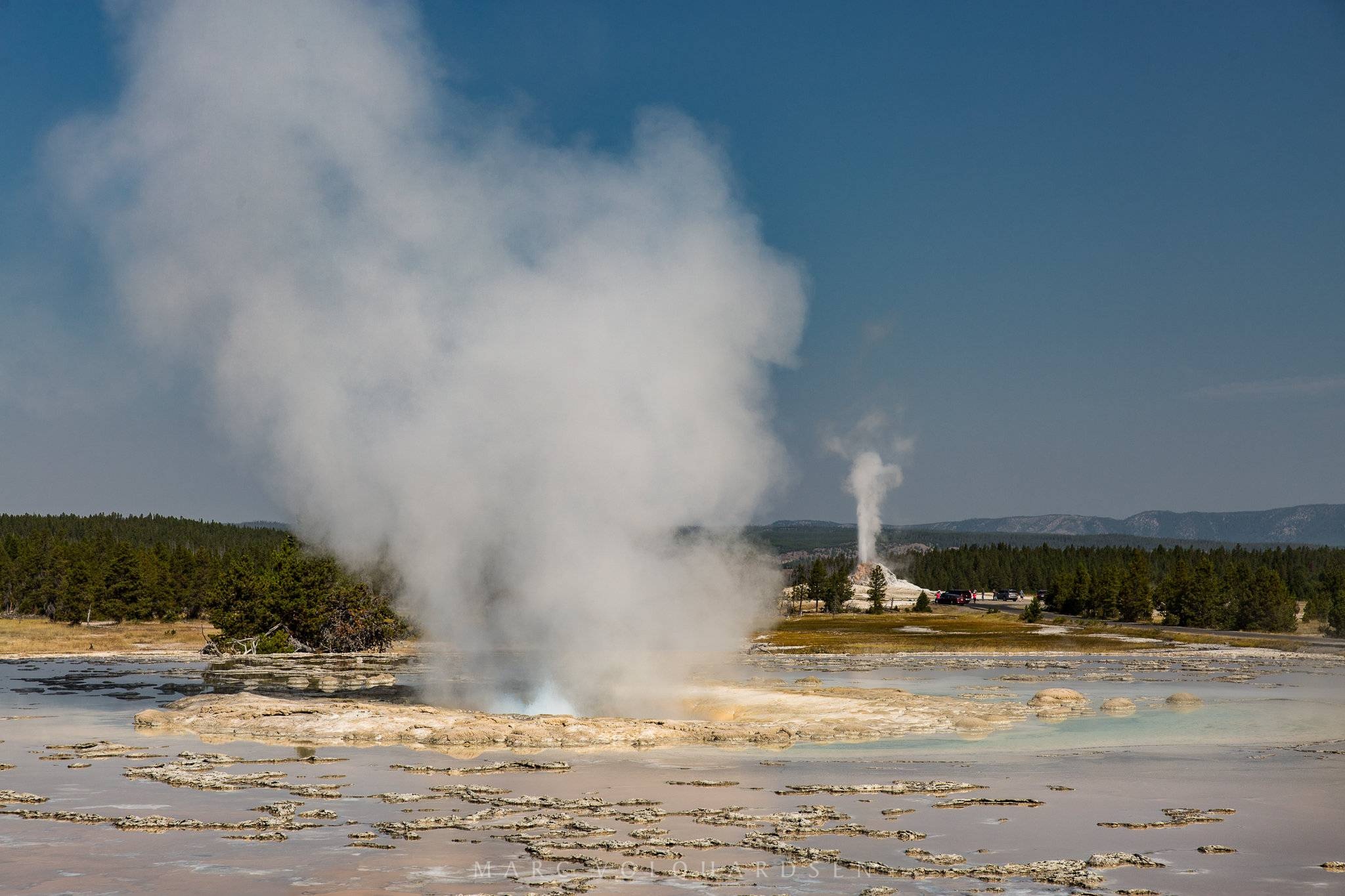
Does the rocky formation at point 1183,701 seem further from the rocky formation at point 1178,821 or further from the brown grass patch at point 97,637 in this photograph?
the brown grass patch at point 97,637

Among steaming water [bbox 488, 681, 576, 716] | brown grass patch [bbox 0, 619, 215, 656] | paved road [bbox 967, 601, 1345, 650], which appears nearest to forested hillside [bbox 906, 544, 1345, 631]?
paved road [bbox 967, 601, 1345, 650]

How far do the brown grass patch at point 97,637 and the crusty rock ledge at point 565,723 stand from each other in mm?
40751

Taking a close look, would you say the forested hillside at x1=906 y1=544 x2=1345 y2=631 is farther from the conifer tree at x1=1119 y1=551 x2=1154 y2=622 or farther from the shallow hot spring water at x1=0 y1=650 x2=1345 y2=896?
the shallow hot spring water at x1=0 y1=650 x2=1345 y2=896

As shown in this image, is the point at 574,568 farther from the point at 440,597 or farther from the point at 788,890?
the point at 788,890

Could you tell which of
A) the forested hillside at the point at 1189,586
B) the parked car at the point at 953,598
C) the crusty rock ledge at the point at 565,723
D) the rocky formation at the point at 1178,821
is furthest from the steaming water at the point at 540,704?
the parked car at the point at 953,598

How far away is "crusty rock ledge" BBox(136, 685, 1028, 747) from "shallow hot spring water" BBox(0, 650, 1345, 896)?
1052 mm

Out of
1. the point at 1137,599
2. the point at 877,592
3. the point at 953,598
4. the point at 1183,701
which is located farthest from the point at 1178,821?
the point at 953,598

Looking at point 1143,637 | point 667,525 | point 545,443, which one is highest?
point 545,443

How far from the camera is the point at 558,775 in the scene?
23.8 m

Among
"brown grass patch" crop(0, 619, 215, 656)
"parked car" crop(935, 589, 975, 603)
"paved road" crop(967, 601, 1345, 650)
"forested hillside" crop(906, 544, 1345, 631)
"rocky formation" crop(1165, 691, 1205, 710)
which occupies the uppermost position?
"forested hillside" crop(906, 544, 1345, 631)

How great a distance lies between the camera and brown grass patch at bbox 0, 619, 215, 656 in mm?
70688

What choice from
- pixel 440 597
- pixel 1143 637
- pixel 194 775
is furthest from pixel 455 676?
pixel 1143 637

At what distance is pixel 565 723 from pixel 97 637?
62.5 metres

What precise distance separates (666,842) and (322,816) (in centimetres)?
570
